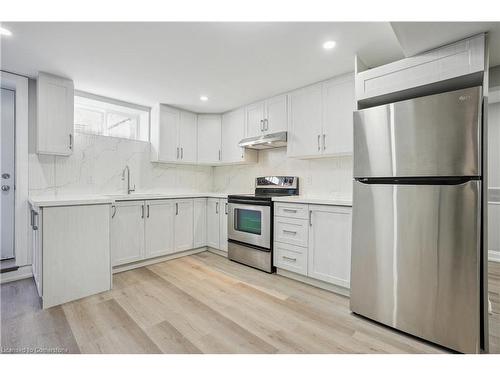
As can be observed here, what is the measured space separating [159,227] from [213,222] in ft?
2.60

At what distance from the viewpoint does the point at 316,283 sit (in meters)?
2.52

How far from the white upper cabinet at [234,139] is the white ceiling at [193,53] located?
0.73 metres

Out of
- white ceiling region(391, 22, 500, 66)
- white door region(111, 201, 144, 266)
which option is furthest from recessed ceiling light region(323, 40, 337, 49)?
white door region(111, 201, 144, 266)

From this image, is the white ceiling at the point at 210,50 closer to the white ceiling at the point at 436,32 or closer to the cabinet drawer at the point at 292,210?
the white ceiling at the point at 436,32

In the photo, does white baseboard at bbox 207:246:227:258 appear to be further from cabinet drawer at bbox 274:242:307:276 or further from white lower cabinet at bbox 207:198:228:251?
cabinet drawer at bbox 274:242:307:276

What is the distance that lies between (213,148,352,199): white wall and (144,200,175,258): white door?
1233 millimetres

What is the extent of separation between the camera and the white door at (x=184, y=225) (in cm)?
338

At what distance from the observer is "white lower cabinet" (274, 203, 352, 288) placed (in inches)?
89.9

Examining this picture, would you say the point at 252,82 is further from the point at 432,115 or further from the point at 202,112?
the point at 432,115

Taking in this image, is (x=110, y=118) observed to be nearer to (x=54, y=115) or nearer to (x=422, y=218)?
(x=54, y=115)
